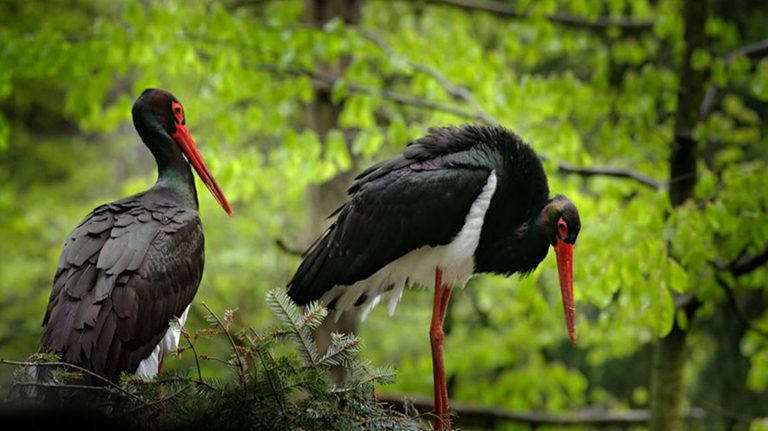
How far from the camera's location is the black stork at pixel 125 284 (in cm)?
396

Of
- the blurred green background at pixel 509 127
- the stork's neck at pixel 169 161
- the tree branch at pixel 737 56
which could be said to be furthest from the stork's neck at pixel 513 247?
the tree branch at pixel 737 56

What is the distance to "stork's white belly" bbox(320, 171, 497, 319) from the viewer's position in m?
4.54

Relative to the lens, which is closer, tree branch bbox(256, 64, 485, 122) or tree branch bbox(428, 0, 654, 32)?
tree branch bbox(256, 64, 485, 122)

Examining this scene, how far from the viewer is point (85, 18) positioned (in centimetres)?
1391

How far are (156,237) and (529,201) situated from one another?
1.66 m

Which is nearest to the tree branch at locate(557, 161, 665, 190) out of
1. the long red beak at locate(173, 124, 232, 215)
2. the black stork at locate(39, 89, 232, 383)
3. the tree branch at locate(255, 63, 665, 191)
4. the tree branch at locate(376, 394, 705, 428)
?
the tree branch at locate(255, 63, 665, 191)

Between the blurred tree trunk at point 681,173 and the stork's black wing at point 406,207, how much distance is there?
2601mm

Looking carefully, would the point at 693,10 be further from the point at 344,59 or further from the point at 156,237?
the point at 156,237

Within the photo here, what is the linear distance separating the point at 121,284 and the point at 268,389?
154 cm

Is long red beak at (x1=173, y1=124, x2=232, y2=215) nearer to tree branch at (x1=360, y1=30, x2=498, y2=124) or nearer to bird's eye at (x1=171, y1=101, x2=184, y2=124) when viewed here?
bird's eye at (x1=171, y1=101, x2=184, y2=124)

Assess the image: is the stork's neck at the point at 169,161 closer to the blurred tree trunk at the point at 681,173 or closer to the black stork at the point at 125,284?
the black stork at the point at 125,284

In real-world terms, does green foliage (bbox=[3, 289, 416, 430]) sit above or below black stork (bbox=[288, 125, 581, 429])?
below

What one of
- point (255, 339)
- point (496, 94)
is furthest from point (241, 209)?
point (255, 339)

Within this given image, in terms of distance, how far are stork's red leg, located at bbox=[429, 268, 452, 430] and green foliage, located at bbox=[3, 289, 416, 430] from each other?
1.40 metres
